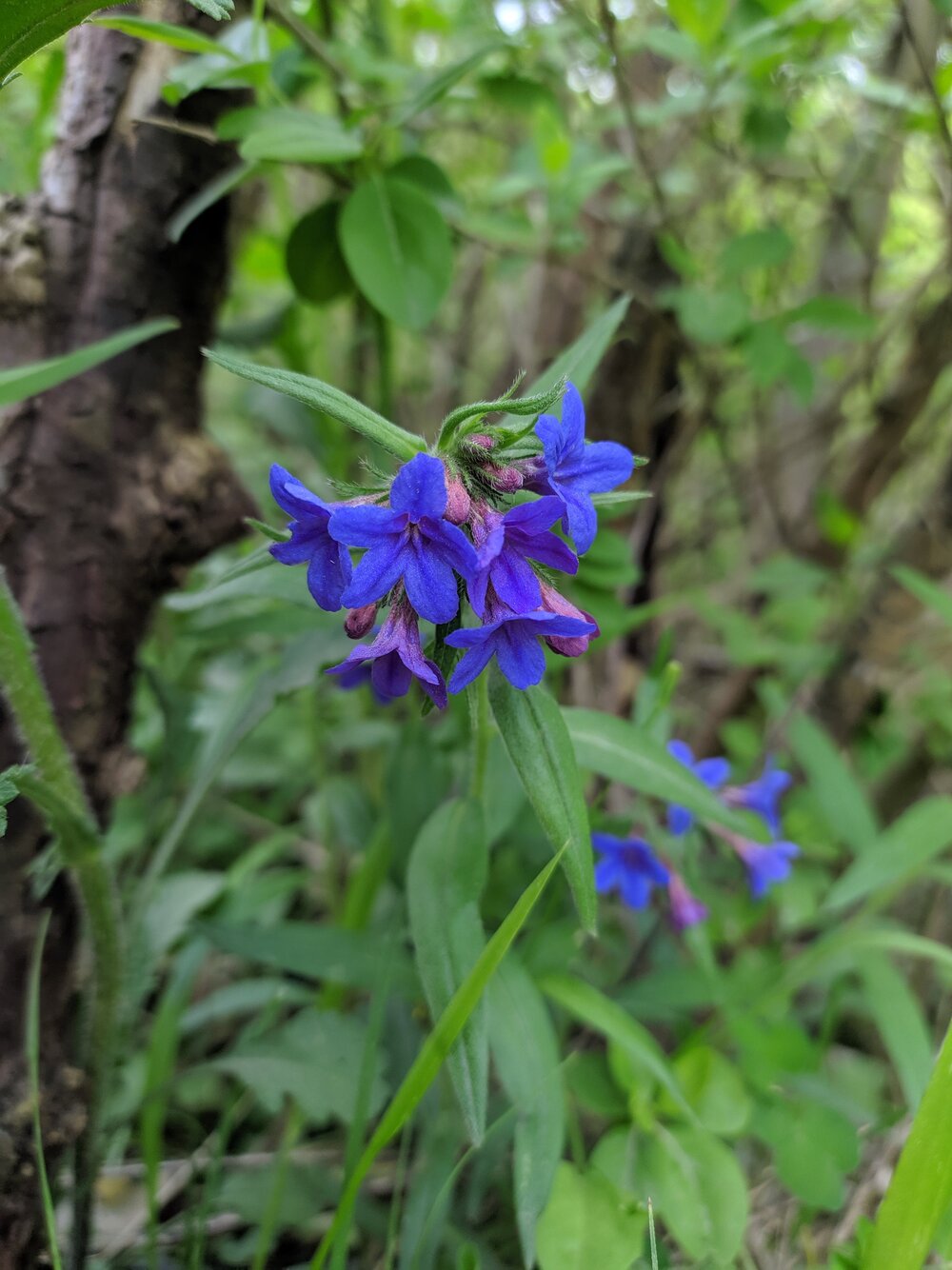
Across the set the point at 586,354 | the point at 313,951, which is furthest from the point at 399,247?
the point at 313,951

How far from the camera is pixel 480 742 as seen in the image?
1265 mm

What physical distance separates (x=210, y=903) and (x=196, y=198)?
1334 millimetres

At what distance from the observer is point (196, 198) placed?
153cm

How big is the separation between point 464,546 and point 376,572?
0.31 feet

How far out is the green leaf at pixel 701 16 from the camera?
1.74 meters

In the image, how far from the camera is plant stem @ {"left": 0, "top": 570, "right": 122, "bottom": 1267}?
119cm

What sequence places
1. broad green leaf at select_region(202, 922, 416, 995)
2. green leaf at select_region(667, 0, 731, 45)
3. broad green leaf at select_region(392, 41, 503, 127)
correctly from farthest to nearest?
green leaf at select_region(667, 0, 731, 45) → broad green leaf at select_region(202, 922, 416, 995) → broad green leaf at select_region(392, 41, 503, 127)

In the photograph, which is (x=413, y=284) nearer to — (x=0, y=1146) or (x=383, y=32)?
(x=383, y=32)

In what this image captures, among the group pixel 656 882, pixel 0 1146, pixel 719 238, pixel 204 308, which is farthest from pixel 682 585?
pixel 0 1146

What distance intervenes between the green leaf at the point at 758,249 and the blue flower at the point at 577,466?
4.00 ft

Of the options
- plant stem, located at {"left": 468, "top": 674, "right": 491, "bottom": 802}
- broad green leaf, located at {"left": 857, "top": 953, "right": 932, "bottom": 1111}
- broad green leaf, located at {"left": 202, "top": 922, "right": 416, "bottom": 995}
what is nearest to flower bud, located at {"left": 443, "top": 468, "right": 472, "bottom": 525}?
plant stem, located at {"left": 468, "top": 674, "right": 491, "bottom": 802}

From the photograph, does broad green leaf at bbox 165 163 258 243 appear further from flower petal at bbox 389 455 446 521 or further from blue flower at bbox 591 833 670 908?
blue flower at bbox 591 833 670 908

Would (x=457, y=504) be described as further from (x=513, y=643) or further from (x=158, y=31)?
(x=158, y=31)

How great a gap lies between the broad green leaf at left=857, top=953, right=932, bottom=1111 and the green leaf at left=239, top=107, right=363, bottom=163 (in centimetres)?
164
